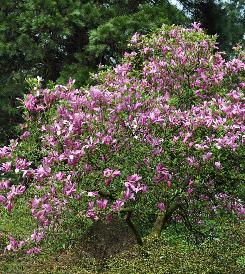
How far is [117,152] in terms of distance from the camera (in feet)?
19.1

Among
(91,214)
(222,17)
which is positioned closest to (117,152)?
(91,214)

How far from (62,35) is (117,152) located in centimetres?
714

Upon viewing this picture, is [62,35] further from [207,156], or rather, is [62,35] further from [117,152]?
[207,156]

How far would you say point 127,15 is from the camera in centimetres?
1227

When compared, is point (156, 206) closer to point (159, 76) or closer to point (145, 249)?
point (145, 249)

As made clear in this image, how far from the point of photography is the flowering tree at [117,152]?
5.43 meters

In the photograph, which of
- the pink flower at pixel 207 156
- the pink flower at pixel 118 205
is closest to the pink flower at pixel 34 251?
the pink flower at pixel 118 205

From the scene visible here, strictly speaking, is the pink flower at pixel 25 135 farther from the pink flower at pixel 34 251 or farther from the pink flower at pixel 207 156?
the pink flower at pixel 207 156

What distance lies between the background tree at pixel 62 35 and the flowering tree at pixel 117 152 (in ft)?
18.2

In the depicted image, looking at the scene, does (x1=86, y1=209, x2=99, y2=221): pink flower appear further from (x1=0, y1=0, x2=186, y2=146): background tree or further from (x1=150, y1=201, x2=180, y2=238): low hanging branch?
(x1=0, y1=0, x2=186, y2=146): background tree

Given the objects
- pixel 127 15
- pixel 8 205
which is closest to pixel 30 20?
pixel 127 15

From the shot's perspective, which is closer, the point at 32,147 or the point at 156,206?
the point at 32,147

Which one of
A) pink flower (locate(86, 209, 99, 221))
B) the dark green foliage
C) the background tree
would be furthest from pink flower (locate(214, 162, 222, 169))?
the dark green foliage

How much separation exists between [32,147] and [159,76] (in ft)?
7.11
